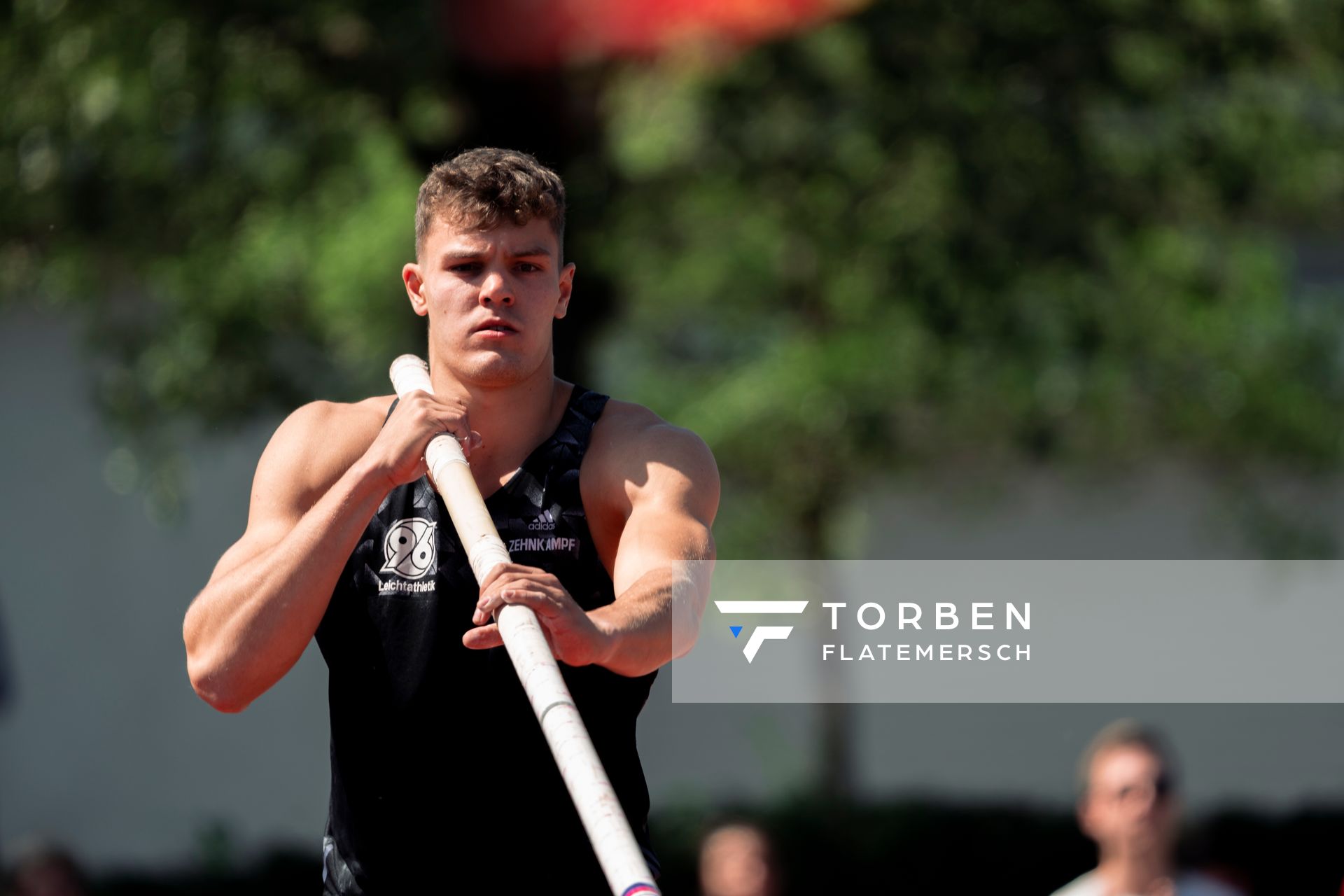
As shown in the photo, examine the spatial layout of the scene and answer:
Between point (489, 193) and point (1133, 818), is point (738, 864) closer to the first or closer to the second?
point (1133, 818)

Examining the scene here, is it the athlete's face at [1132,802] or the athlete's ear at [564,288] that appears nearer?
the athlete's ear at [564,288]

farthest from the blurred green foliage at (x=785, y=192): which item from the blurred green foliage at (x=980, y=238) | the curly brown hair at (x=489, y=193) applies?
the curly brown hair at (x=489, y=193)

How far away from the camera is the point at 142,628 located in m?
17.5

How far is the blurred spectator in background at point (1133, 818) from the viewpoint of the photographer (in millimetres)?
6199

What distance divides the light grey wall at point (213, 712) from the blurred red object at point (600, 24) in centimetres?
685

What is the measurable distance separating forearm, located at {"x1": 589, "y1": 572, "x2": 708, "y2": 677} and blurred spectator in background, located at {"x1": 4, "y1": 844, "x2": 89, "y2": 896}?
6.09 meters

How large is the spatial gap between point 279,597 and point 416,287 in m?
0.98

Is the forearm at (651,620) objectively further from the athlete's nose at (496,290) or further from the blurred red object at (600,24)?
the blurred red object at (600,24)

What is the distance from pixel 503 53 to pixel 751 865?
5.09 m

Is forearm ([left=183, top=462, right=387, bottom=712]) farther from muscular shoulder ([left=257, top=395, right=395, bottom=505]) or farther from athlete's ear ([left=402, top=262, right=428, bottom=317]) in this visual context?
athlete's ear ([left=402, top=262, right=428, bottom=317])

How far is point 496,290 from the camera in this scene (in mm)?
3982

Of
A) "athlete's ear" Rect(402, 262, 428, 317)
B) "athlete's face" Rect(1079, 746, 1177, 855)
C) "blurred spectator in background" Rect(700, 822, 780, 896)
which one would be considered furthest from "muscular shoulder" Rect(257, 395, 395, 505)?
"blurred spectator in background" Rect(700, 822, 780, 896)

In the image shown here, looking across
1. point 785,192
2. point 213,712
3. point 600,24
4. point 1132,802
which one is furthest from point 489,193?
point 213,712

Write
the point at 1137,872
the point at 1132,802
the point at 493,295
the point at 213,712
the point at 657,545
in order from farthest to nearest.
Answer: the point at 213,712 < the point at 1132,802 < the point at 1137,872 < the point at 493,295 < the point at 657,545
